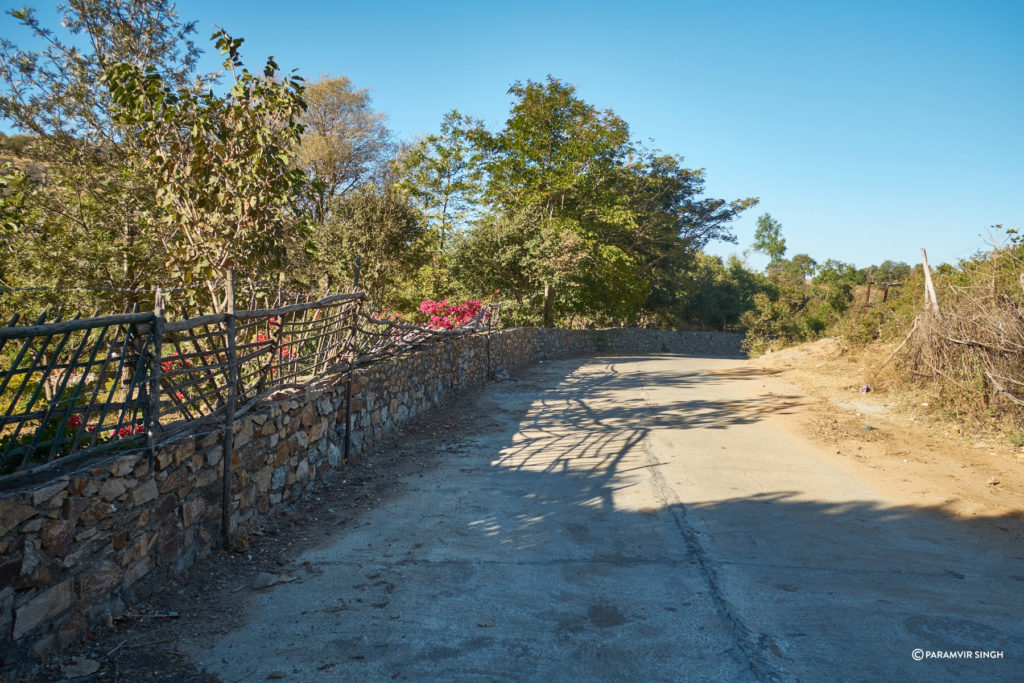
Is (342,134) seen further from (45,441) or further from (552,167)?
(45,441)

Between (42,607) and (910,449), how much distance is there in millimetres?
9146

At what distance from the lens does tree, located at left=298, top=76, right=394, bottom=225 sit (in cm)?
3041

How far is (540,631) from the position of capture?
3.45 meters

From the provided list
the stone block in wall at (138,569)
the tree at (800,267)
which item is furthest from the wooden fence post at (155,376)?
the tree at (800,267)

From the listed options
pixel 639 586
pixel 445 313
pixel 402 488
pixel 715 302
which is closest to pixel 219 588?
pixel 402 488

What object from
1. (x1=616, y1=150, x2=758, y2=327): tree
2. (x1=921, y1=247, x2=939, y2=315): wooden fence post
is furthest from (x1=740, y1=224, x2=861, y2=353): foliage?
(x1=921, y1=247, x2=939, y2=315): wooden fence post

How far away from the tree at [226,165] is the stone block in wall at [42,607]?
4872 mm

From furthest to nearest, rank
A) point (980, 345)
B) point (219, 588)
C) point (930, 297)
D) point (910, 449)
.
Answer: point (930, 297) < point (980, 345) < point (910, 449) < point (219, 588)

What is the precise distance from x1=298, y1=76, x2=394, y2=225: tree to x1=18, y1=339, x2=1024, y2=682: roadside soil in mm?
23110

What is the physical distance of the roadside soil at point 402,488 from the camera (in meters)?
3.20

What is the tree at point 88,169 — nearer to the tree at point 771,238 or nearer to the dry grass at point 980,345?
the dry grass at point 980,345

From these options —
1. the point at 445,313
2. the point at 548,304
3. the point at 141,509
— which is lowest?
the point at 141,509

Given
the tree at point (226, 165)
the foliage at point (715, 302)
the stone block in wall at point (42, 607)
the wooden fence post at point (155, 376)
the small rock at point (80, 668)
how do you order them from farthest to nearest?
the foliage at point (715, 302)
the tree at point (226, 165)
the wooden fence post at point (155, 376)
the small rock at point (80, 668)
the stone block in wall at point (42, 607)

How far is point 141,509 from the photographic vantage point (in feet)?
11.8
